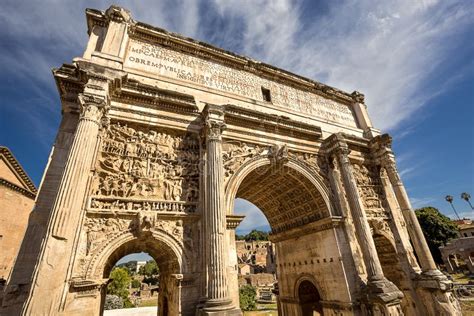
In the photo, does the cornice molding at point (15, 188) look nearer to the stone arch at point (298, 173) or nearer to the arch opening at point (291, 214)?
the arch opening at point (291, 214)

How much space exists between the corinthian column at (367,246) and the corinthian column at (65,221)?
8601 millimetres

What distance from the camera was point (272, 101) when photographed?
36.8ft

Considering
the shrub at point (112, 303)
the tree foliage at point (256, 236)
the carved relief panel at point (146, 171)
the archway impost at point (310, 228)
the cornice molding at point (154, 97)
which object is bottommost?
the shrub at point (112, 303)

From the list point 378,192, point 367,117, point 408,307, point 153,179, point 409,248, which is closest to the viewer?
point 153,179

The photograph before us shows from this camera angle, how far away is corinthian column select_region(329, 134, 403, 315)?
24.5ft

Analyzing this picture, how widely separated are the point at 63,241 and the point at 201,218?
3277mm

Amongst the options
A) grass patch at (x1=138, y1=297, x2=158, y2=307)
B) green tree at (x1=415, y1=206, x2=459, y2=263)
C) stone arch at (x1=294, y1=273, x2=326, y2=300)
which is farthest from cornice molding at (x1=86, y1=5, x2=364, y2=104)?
grass patch at (x1=138, y1=297, x2=158, y2=307)

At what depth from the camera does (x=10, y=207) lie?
17.9 m

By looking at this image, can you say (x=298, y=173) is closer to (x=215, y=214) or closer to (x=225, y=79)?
(x=215, y=214)

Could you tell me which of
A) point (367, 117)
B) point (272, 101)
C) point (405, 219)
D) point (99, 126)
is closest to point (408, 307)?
point (405, 219)

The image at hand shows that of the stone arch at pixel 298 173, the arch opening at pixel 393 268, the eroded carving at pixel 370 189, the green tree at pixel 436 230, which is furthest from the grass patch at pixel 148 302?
the green tree at pixel 436 230

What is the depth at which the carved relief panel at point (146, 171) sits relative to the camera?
6.52 meters

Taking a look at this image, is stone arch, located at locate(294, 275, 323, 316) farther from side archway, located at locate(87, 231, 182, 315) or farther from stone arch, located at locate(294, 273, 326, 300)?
side archway, located at locate(87, 231, 182, 315)

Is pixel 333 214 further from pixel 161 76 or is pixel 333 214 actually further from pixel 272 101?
pixel 161 76
